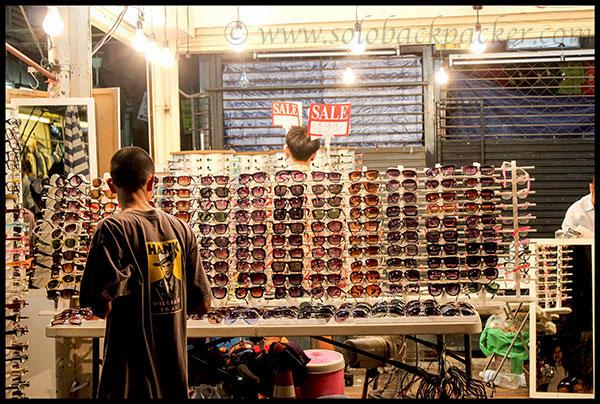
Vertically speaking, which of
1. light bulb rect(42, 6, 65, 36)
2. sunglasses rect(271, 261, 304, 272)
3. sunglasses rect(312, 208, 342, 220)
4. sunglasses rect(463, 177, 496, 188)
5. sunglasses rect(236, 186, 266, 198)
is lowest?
sunglasses rect(271, 261, 304, 272)

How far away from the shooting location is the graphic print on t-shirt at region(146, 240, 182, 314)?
3.05m

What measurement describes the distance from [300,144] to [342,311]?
4.65 feet

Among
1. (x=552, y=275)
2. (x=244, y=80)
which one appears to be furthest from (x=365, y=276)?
(x=244, y=80)

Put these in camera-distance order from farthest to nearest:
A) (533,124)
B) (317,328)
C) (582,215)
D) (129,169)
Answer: (533,124), (582,215), (317,328), (129,169)

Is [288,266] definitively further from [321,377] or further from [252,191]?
[321,377]

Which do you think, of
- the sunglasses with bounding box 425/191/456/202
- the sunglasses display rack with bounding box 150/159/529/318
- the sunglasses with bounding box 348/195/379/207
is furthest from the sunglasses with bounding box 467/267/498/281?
the sunglasses with bounding box 348/195/379/207

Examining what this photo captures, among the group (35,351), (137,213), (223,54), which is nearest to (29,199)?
(35,351)

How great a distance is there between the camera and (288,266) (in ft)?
14.9

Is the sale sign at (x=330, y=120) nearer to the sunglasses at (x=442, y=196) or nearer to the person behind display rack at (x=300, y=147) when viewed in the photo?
the person behind display rack at (x=300, y=147)

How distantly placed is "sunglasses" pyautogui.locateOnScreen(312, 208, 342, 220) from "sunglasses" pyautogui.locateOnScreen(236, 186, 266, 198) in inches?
16.5

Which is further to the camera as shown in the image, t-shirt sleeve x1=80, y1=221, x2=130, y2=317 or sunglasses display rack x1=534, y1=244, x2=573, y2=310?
sunglasses display rack x1=534, y1=244, x2=573, y2=310

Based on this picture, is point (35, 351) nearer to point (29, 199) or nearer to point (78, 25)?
point (29, 199)

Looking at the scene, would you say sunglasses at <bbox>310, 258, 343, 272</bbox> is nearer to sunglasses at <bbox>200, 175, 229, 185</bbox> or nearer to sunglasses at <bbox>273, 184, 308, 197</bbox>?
sunglasses at <bbox>273, 184, 308, 197</bbox>

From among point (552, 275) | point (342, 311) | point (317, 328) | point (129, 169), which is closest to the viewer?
point (129, 169)
